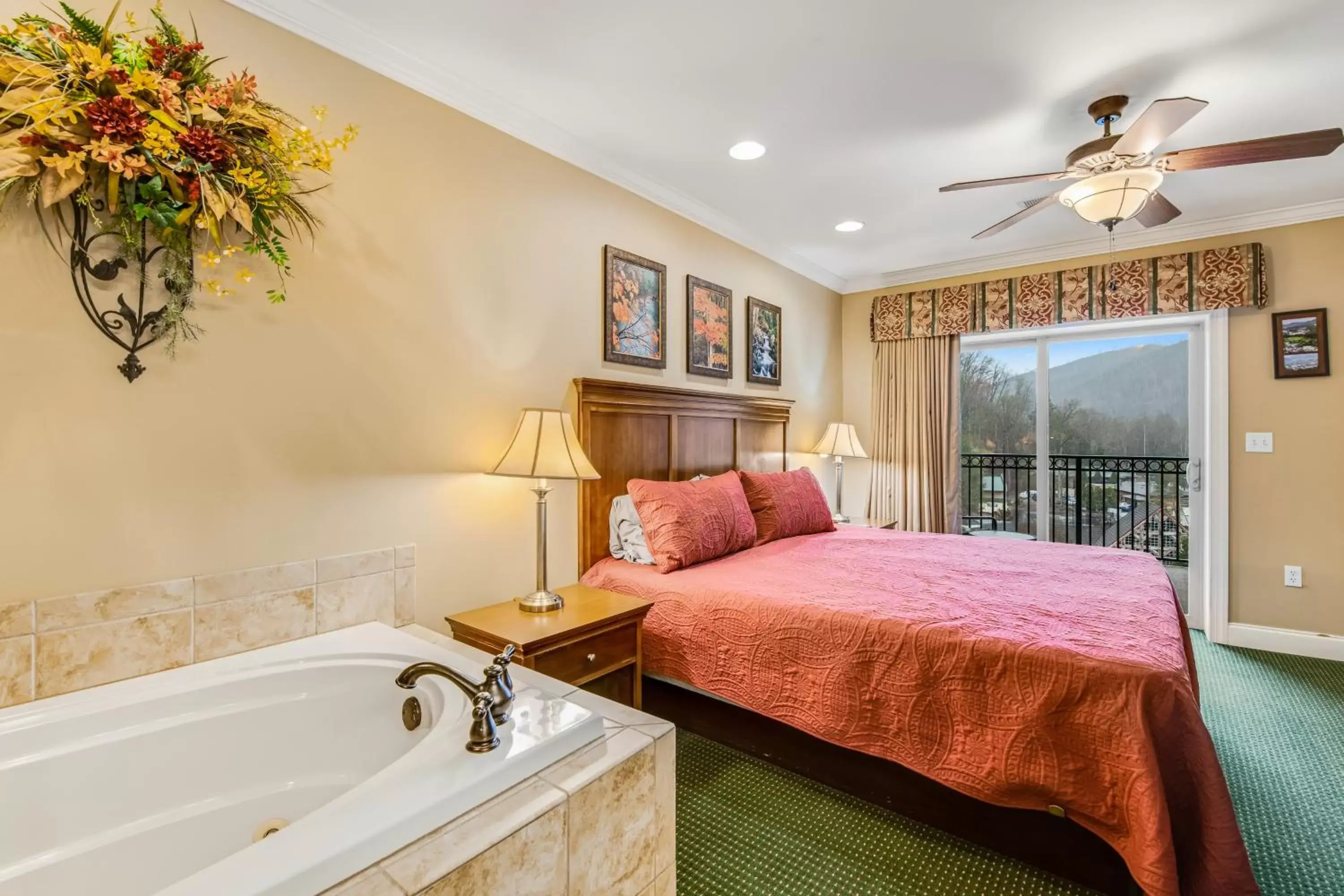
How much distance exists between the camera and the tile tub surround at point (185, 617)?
1426mm

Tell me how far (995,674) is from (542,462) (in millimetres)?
1573

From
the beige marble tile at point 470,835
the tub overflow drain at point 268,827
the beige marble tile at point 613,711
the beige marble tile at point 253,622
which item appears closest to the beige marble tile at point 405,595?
the beige marble tile at point 253,622

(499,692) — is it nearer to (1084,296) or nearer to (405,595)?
(405,595)

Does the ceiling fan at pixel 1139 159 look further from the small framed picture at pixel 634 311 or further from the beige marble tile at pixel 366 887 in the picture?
the beige marble tile at pixel 366 887

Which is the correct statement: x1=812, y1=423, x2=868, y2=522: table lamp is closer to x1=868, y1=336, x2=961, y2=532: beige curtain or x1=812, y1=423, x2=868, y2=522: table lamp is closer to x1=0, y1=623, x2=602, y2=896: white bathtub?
x1=868, y1=336, x2=961, y2=532: beige curtain

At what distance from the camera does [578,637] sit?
2078 millimetres

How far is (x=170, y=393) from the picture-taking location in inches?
63.6

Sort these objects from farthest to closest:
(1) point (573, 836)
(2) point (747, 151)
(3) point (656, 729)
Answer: (2) point (747, 151)
(3) point (656, 729)
(1) point (573, 836)

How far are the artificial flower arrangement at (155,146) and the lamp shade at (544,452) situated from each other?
0.87 meters

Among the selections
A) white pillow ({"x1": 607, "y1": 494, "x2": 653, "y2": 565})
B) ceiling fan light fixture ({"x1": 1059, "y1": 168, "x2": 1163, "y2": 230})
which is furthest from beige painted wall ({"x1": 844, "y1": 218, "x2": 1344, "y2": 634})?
white pillow ({"x1": 607, "y1": 494, "x2": 653, "y2": 565})

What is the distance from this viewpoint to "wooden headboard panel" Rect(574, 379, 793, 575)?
282 cm

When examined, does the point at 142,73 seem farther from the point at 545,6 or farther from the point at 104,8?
the point at 545,6

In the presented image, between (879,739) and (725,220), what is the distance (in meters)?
2.88

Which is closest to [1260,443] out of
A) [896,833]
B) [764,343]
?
[764,343]
